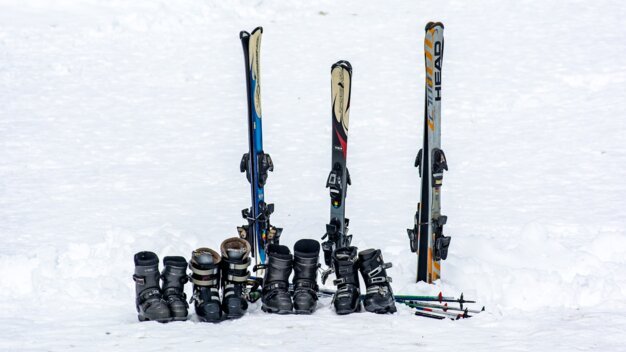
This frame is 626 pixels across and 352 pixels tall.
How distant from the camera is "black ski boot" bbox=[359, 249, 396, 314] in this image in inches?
212

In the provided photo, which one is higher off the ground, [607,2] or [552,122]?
[607,2]

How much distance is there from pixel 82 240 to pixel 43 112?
4.98m

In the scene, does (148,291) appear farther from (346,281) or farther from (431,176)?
(431,176)

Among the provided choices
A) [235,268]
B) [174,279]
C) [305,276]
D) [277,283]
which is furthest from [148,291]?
[305,276]

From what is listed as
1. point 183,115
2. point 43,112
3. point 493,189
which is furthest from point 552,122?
point 43,112

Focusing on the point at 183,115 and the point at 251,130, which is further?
the point at 183,115

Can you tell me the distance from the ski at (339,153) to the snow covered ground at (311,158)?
1.74ft

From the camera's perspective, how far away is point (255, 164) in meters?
6.77

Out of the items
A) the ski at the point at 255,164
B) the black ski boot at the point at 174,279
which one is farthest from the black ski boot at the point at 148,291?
the ski at the point at 255,164

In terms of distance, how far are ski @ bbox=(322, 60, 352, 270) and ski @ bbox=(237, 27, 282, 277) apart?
0.62m

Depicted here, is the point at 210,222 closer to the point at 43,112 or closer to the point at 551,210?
the point at 551,210

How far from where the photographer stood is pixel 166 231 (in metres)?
7.08

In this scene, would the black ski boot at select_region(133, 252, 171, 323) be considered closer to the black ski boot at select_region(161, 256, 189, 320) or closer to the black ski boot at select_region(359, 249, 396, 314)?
the black ski boot at select_region(161, 256, 189, 320)

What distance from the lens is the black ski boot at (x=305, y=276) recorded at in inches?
213
